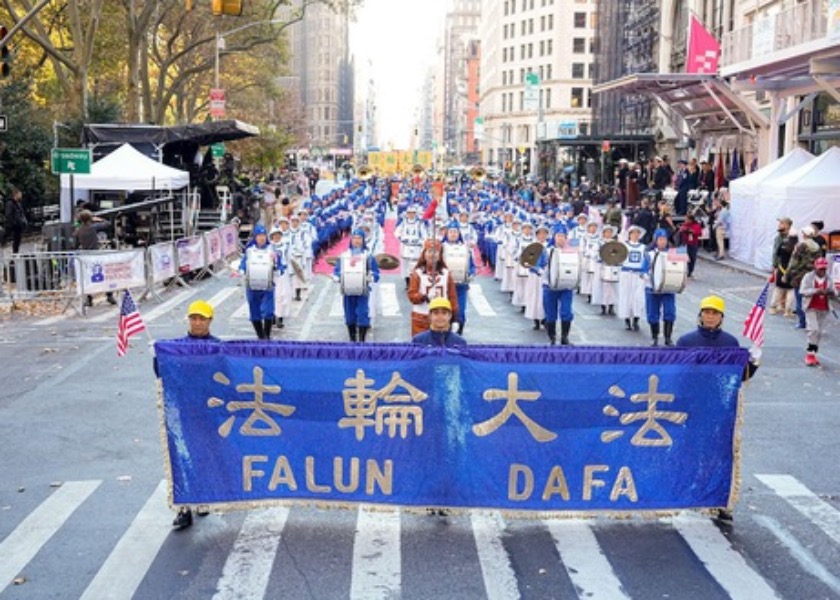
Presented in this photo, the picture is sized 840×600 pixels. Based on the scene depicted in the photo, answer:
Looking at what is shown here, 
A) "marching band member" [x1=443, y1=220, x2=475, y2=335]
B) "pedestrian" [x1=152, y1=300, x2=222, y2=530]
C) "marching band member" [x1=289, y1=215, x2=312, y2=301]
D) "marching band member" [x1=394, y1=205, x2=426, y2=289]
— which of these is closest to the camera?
"pedestrian" [x1=152, y1=300, x2=222, y2=530]

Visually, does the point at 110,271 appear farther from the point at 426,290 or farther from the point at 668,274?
the point at 668,274

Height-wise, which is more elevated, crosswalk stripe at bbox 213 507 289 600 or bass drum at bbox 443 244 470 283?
bass drum at bbox 443 244 470 283

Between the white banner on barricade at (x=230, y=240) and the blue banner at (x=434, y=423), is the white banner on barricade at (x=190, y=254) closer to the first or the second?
the white banner on barricade at (x=230, y=240)

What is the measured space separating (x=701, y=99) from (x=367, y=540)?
118ft

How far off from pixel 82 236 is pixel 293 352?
1453 centimetres

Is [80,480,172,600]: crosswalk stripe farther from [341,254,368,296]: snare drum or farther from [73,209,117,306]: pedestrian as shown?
[73,209,117,306]: pedestrian

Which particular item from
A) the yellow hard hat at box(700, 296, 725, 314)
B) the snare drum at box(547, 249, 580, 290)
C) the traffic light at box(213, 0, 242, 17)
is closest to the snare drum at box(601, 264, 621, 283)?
the snare drum at box(547, 249, 580, 290)

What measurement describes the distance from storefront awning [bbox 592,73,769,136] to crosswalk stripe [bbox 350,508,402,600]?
30.6 m

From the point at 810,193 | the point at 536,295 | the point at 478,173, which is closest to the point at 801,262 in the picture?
the point at 536,295

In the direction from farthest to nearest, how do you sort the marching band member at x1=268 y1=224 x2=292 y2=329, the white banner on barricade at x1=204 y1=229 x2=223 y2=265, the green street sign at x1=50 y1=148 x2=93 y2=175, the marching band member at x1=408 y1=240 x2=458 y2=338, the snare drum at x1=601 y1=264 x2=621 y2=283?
the white banner on barricade at x1=204 y1=229 x2=223 y2=265 → the green street sign at x1=50 y1=148 x2=93 y2=175 → the snare drum at x1=601 y1=264 x2=621 y2=283 → the marching band member at x1=268 y1=224 x2=292 y2=329 → the marching band member at x1=408 y1=240 x2=458 y2=338

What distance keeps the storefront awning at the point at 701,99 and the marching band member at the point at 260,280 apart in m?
23.7

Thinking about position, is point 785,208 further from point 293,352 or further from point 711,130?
point 293,352

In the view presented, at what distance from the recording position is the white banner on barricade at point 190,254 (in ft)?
76.4

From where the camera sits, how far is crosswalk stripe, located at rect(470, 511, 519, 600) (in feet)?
22.3
